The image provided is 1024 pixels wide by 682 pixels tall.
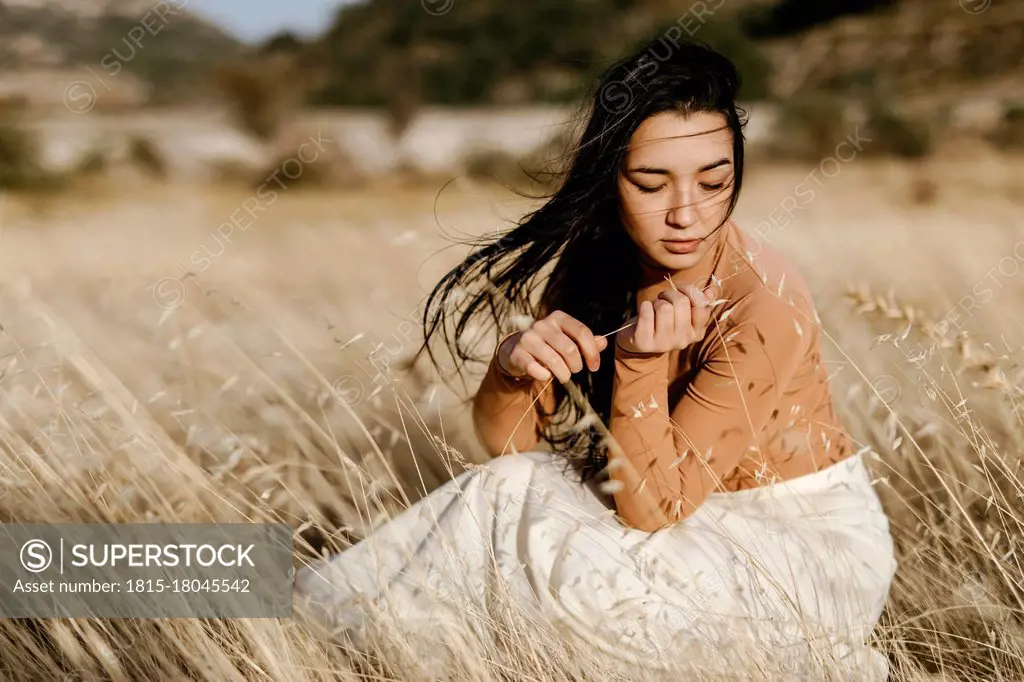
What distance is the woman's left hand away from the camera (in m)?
1.79

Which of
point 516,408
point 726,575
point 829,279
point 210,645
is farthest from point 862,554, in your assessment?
point 829,279

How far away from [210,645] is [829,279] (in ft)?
15.4

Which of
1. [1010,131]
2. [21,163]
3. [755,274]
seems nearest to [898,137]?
[1010,131]

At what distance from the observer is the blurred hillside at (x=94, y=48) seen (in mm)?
21906

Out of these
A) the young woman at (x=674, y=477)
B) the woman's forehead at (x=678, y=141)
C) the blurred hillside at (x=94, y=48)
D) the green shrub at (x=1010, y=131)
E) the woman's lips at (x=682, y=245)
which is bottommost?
the green shrub at (x=1010, y=131)

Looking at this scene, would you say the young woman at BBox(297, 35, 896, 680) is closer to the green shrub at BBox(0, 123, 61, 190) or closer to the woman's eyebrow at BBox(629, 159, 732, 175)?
the woman's eyebrow at BBox(629, 159, 732, 175)

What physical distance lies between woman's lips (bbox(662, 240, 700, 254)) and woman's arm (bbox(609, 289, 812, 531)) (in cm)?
16

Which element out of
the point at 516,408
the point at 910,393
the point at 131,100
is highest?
the point at 131,100

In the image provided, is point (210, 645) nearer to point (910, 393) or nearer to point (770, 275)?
point (770, 275)

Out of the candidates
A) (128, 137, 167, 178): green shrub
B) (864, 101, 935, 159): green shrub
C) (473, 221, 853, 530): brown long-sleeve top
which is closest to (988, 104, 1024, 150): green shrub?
(864, 101, 935, 159): green shrub

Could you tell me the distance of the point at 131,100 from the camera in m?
32.6

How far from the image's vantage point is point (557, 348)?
1.83m

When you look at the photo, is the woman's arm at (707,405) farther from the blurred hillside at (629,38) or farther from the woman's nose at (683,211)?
the blurred hillside at (629,38)

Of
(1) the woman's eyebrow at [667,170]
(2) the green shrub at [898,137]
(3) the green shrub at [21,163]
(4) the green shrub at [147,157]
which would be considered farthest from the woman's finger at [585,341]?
(4) the green shrub at [147,157]
